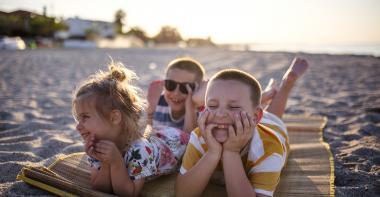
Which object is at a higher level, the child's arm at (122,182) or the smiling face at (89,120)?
the smiling face at (89,120)

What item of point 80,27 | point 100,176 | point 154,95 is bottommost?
point 100,176

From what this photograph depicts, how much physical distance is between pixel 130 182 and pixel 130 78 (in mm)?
787

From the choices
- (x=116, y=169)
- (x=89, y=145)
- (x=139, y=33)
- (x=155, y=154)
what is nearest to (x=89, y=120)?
(x=89, y=145)

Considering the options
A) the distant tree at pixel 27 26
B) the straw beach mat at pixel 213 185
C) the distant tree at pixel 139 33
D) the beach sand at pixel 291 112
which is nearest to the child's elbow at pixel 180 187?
the straw beach mat at pixel 213 185

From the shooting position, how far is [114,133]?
2.38m

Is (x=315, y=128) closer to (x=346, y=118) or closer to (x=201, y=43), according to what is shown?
Answer: (x=346, y=118)

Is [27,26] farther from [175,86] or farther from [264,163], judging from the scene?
[264,163]

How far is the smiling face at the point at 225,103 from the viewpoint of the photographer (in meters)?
2.05

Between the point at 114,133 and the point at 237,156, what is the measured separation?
89cm

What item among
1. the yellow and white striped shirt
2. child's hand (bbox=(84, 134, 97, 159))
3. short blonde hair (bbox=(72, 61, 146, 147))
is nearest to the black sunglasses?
short blonde hair (bbox=(72, 61, 146, 147))

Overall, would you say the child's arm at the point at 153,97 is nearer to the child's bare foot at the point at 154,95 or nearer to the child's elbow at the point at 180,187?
the child's bare foot at the point at 154,95

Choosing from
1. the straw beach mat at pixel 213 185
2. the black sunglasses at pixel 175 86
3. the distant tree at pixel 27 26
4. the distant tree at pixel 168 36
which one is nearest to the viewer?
the straw beach mat at pixel 213 185

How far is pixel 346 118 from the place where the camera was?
4.90 meters

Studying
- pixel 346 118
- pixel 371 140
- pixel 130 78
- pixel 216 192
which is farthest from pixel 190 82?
pixel 346 118
